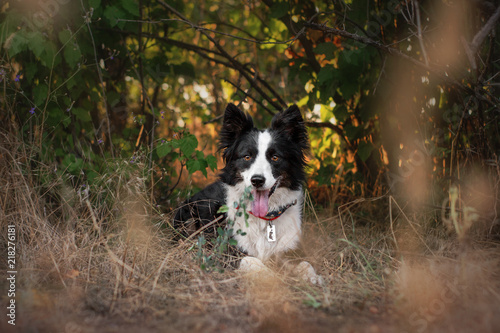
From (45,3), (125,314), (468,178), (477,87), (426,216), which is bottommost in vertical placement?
(125,314)

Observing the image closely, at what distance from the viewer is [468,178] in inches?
132

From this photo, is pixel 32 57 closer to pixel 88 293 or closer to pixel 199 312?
pixel 88 293

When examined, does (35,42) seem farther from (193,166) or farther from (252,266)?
(252,266)

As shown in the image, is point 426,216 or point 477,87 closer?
point 477,87

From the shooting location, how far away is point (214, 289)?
2.28 m

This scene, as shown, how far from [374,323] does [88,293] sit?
157 centimetres

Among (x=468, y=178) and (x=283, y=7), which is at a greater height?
(x=283, y=7)

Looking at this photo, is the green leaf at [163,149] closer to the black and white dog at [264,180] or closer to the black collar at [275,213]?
the black and white dog at [264,180]

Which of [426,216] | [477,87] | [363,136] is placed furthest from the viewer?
[363,136]

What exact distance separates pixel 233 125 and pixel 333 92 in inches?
48.2

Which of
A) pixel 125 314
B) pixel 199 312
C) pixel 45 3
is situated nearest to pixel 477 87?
pixel 199 312

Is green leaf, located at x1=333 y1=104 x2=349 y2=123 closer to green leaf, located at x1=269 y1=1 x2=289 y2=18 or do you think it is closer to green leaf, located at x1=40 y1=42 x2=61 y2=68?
green leaf, located at x1=269 y1=1 x2=289 y2=18

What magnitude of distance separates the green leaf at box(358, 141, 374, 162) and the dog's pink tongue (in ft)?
5.06

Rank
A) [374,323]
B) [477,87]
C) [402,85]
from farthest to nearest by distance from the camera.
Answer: [402,85], [477,87], [374,323]
